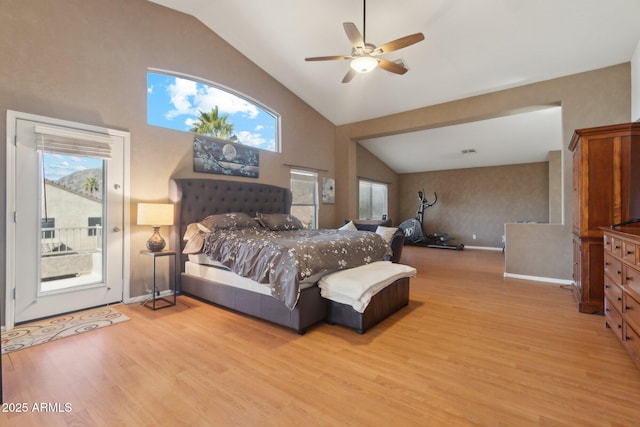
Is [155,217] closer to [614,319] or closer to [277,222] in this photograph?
[277,222]

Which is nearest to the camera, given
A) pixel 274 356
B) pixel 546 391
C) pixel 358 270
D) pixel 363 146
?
pixel 546 391

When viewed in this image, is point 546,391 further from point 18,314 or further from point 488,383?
point 18,314

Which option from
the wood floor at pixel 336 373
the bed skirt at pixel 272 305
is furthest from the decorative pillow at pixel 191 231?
the wood floor at pixel 336 373

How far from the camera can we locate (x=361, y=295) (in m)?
2.57

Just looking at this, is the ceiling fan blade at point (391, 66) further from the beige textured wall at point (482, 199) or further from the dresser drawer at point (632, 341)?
the beige textured wall at point (482, 199)

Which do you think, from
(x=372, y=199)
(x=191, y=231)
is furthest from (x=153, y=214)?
(x=372, y=199)

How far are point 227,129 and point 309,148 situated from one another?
6.44ft

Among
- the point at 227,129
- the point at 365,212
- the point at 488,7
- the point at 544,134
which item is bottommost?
the point at 365,212

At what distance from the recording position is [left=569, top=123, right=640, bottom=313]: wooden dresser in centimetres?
294

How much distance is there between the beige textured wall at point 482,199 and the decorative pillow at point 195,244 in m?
8.00

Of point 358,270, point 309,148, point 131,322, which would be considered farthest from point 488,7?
point 131,322

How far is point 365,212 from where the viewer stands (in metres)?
9.20

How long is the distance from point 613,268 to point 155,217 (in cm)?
458

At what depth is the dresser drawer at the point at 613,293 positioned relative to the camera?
2293mm
